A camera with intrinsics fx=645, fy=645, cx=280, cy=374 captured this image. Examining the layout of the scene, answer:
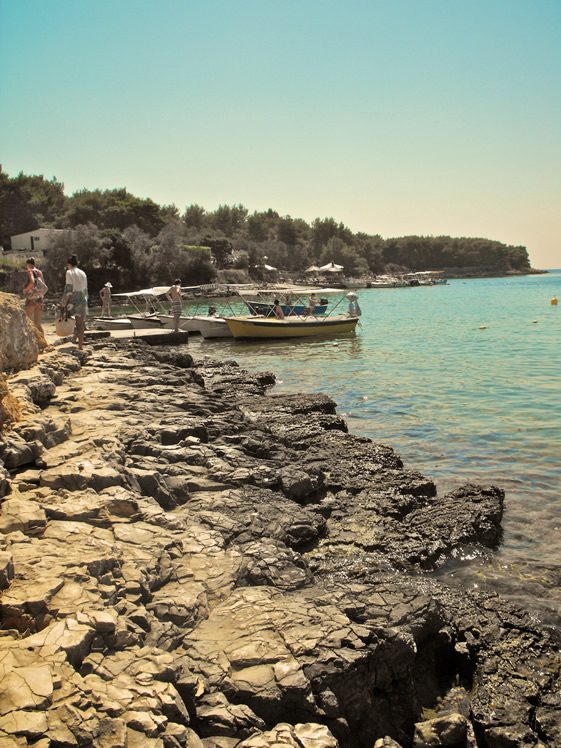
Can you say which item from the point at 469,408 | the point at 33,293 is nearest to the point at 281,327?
the point at 469,408

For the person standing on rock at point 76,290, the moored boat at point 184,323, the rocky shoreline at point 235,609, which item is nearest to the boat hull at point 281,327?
the moored boat at point 184,323

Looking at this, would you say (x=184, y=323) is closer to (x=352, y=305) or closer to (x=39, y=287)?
(x=352, y=305)

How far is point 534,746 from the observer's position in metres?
4.29

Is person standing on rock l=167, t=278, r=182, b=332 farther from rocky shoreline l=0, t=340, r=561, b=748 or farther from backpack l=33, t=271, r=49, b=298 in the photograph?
rocky shoreline l=0, t=340, r=561, b=748

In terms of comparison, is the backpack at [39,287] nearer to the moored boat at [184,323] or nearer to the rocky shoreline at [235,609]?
the rocky shoreline at [235,609]

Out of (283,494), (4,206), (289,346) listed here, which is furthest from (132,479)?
(4,206)

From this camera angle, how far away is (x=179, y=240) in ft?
267

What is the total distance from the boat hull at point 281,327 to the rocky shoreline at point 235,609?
22.1 meters

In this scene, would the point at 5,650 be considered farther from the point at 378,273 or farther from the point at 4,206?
the point at 378,273

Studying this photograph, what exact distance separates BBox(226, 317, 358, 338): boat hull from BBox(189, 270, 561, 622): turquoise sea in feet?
1.79

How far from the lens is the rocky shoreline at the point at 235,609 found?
355cm

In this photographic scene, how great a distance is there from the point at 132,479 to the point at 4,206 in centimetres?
8874

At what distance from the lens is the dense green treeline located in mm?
73312

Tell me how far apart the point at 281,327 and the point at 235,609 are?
2633 centimetres
